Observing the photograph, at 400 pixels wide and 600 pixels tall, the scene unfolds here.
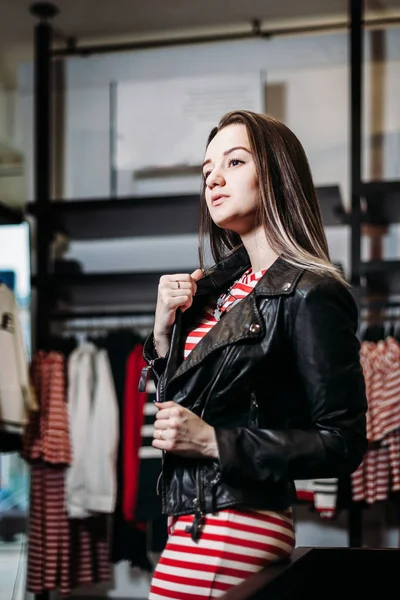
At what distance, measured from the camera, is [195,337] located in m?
1.33

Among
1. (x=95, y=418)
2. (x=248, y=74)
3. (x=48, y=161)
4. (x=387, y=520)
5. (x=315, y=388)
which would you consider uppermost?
(x=248, y=74)

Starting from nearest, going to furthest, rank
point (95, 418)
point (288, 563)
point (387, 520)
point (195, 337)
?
point (288, 563)
point (195, 337)
point (95, 418)
point (387, 520)

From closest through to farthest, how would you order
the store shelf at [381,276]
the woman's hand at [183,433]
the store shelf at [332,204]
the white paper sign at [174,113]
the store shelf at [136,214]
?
the woman's hand at [183,433], the store shelf at [381,276], the store shelf at [332,204], the store shelf at [136,214], the white paper sign at [174,113]

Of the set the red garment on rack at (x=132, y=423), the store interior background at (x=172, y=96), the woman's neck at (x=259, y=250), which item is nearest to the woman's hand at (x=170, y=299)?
the woman's neck at (x=259, y=250)

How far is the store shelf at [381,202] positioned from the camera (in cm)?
330

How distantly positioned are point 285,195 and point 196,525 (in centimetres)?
54

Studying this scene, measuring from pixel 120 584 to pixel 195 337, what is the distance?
2.87m

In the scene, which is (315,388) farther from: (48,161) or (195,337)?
(48,161)

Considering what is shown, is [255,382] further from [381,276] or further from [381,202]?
[381,202]

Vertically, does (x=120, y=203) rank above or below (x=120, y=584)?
above

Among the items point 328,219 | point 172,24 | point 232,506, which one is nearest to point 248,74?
point 172,24

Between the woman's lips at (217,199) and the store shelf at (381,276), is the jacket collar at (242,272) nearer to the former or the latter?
the woman's lips at (217,199)

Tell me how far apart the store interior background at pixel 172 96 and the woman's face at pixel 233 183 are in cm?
228

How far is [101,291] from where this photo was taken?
3.93 metres
